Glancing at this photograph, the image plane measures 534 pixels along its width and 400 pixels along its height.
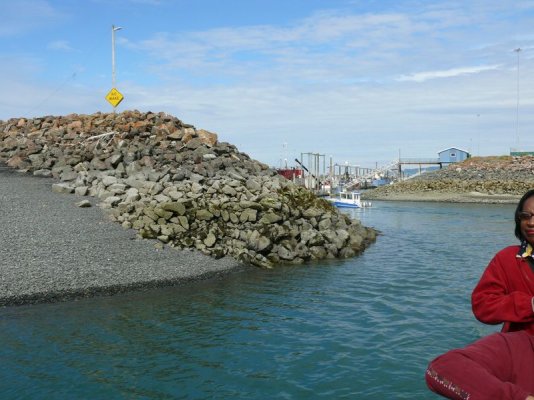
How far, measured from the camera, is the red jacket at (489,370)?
3.68 m

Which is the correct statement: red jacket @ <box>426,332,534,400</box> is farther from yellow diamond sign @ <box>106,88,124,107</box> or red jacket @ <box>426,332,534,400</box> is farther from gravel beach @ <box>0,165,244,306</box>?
yellow diamond sign @ <box>106,88,124,107</box>

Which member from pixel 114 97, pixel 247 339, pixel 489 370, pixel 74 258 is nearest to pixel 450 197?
pixel 114 97

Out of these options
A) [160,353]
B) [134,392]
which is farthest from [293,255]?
[134,392]

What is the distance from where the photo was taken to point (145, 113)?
32.6 metres

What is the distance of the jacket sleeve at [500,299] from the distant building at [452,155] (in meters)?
122

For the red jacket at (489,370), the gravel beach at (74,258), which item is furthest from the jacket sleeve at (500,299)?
the gravel beach at (74,258)

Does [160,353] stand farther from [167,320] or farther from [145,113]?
[145,113]

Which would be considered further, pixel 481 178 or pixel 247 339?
pixel 481 178

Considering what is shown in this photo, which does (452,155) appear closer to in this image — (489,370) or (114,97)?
(114,97)

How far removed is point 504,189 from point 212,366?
7660cm

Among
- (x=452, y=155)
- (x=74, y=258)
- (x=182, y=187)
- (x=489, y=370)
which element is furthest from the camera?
(x=452, y=155)

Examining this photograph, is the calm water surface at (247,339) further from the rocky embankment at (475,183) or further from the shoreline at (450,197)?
the rocky embankment at (475,183)

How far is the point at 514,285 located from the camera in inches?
Result: 169

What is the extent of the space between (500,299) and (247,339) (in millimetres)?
8158
